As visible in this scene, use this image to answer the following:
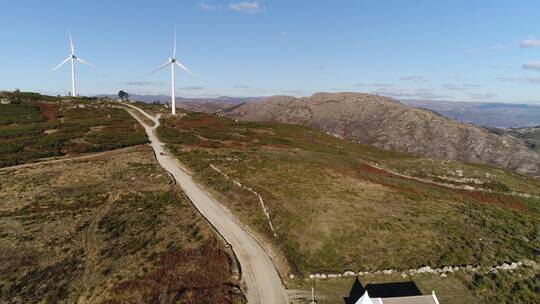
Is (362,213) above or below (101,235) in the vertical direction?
above

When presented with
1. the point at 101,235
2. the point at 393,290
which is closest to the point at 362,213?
the point at 393,290

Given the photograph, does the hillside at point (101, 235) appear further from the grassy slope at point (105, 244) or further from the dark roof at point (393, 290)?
the dark roof at point (393, 290)

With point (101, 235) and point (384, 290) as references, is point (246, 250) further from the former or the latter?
point (101, 235)

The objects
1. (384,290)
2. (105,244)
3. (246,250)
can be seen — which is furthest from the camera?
(105,244)

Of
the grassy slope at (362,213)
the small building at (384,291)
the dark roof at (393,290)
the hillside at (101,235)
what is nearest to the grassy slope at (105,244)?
the hillside at (101,235)

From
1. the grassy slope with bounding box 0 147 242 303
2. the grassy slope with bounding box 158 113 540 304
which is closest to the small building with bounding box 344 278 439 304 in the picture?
the grassy slope with bounding box 158 113 540 304

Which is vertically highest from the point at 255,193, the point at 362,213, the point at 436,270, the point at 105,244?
the point at 255,193

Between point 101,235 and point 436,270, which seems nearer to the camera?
point 436,270
